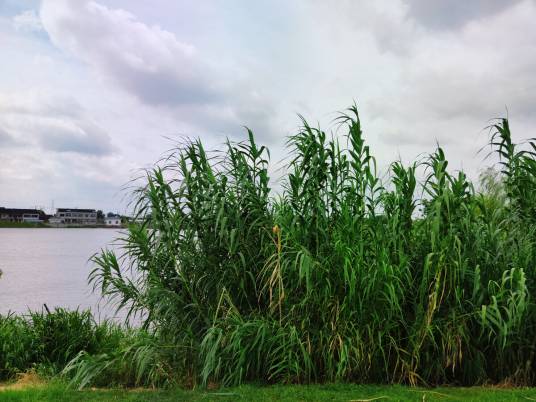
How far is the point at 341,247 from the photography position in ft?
16.3

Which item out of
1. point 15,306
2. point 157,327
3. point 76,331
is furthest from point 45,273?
point 157,327

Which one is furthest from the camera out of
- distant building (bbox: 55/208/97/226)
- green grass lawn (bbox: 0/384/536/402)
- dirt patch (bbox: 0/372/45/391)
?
distant building (bbox: 55/208/97/226)

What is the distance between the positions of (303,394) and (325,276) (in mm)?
1134

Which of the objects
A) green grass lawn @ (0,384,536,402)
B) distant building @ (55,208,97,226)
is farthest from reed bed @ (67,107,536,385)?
distant building @ (55,208,97,226)

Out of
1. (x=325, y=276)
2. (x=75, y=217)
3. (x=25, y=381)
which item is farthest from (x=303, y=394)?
(x=75, y=217)

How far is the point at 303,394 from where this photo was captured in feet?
14.3

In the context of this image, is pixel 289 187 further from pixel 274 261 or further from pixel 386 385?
pixel 386 385

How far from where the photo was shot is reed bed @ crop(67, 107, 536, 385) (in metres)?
4.77

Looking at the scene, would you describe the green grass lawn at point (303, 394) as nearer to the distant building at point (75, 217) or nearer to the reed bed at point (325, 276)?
the reed bed at point (325, 276)

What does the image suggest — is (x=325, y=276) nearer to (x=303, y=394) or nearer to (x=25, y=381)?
(x=303, y=394)

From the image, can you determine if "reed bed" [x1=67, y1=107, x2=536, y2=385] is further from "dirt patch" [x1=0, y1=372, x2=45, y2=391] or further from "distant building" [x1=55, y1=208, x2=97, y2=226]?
Result: "distant building" [x1=55, y1=208, x2=97, y2=226]

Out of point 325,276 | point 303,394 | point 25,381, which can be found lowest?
point 25,381

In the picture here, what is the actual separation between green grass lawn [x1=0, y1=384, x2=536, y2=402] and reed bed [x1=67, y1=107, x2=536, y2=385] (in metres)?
0.20

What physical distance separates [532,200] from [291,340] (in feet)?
10.5
